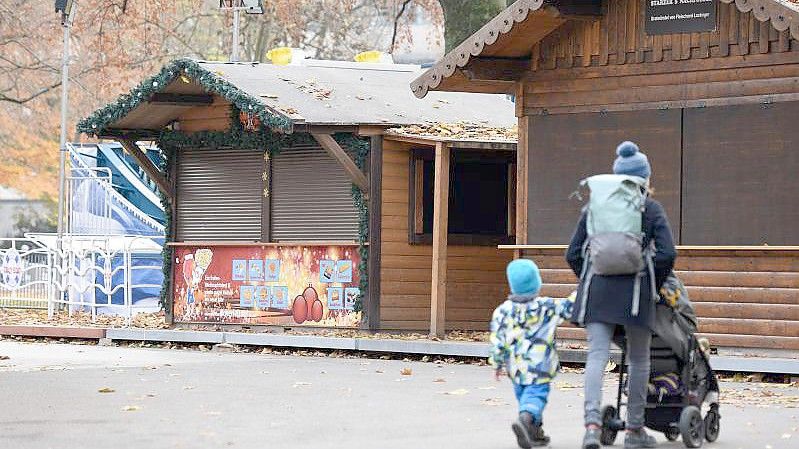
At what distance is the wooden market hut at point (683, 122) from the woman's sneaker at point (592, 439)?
7.14 meters

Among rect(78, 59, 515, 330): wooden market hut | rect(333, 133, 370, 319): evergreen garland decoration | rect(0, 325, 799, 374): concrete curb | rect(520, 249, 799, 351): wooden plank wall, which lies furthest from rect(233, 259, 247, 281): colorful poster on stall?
rect(520, 249, 799, 351): wooden plank wall

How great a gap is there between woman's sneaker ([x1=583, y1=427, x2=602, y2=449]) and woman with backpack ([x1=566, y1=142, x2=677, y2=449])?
0.23 ft

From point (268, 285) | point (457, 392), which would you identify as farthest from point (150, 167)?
point (457, 392)

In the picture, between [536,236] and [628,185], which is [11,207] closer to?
[536,236]

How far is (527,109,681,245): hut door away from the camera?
17.8 metres

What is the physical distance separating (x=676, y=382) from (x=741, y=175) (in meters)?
7.06

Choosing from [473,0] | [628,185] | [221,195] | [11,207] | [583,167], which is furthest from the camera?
[11,207]

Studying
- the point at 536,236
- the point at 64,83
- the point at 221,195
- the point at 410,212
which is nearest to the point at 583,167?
the point at 536,236

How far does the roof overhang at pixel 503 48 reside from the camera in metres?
18.1

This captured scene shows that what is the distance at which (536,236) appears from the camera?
19.1 m

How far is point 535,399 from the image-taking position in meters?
10.3

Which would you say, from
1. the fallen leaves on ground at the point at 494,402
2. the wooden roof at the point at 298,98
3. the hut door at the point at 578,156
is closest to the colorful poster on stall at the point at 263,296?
the wooden roof at the point at 298,98

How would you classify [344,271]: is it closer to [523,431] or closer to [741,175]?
[741,175]

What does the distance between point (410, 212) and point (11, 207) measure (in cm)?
4583
